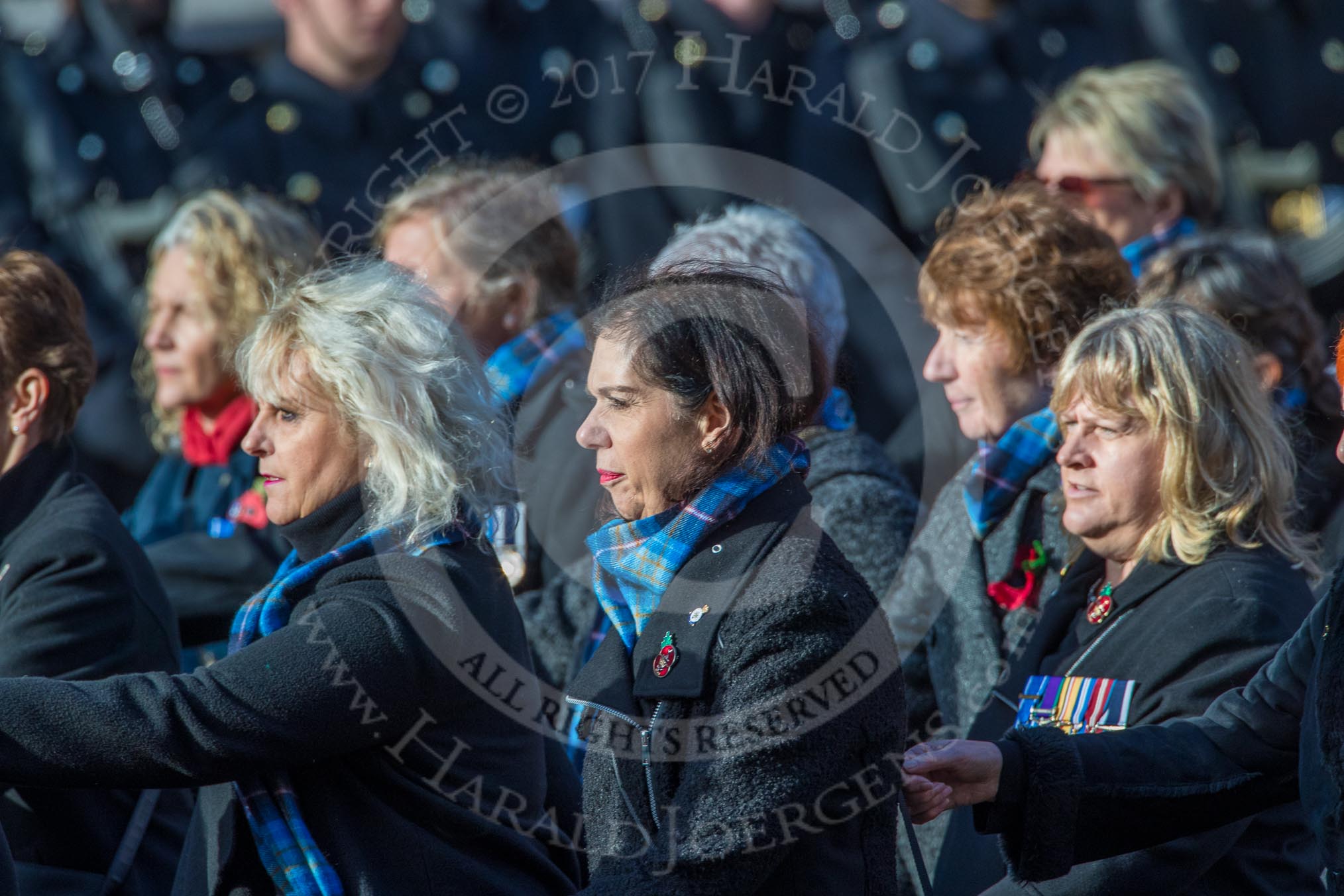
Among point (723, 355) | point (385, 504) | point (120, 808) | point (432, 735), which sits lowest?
point (120, 808)

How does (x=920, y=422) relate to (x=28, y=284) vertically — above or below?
below

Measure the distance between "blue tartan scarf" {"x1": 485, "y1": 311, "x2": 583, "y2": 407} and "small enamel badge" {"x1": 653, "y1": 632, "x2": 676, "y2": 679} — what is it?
1480mm

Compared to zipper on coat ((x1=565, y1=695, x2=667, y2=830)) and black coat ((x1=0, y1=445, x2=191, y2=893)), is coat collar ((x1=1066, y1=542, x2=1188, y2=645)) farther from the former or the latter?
black coat ((x1=0, y1=445, x2=191, y2=893))

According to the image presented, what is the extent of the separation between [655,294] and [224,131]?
3342mm

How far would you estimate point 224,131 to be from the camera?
5059 millimetres

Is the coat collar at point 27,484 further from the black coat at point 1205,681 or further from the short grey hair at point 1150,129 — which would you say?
the short grey hair at point 1150,129

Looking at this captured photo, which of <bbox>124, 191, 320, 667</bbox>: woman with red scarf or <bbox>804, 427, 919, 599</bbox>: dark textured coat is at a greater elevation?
<bbox>124, 191, 320, 667</bbox>: woman with red scarf

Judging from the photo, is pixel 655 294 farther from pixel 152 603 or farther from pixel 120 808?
pixel 120 808

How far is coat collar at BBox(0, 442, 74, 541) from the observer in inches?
110

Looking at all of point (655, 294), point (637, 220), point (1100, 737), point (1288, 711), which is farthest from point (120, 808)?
point (637, 220)

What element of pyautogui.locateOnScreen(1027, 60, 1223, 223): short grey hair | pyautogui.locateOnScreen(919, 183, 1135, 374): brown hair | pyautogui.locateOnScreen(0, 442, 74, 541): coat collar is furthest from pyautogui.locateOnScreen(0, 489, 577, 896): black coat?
pyautogui.locateOnScreen(1027, 60, 1223, 223): short grey hair

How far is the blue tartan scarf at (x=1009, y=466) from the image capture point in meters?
3.04

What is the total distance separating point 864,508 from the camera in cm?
308

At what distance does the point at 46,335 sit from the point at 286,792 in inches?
49.4
